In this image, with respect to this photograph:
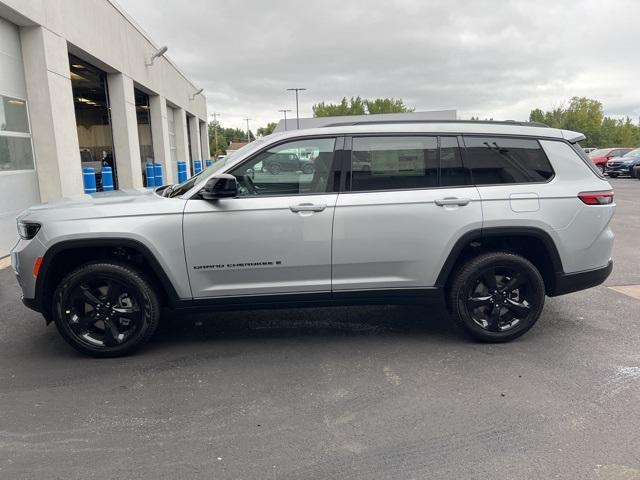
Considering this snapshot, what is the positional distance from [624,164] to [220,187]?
92.3ft

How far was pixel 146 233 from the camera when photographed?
3736mm

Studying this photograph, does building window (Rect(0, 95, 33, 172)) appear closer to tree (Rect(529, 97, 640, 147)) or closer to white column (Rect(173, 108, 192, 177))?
white column (Rect(173, 108, 192, 177))

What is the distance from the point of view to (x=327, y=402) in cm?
324

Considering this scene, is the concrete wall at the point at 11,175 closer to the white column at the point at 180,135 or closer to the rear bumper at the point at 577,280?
the rear bumper at the point at 577,280

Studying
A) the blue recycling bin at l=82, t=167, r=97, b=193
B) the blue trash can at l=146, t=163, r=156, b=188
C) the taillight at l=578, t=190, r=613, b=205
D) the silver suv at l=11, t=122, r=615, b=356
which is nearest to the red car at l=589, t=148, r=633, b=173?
the blue trash can at l=146, t=163, r=156, b=188

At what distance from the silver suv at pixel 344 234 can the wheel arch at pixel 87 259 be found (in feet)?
0.04

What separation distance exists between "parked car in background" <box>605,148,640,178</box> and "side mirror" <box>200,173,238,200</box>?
27329 mm

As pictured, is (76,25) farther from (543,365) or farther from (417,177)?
(543,365)

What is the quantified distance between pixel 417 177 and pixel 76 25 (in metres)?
9.93

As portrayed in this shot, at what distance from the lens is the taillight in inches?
161

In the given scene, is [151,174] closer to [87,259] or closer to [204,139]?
[87,259]

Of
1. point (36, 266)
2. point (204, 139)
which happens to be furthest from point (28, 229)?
point (204, 139)

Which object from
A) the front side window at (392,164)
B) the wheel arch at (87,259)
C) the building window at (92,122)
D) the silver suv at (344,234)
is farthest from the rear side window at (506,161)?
the building window at (92,122)

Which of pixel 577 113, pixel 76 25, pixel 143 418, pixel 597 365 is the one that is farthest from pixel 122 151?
pixel 577 113
